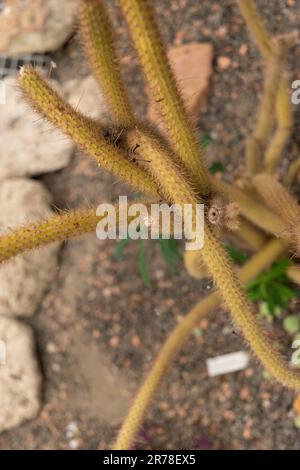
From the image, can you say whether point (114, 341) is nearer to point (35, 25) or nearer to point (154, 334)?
point (154, 334)

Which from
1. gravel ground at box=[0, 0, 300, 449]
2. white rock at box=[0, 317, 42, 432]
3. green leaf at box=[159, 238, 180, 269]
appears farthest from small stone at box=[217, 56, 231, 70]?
white rock at box=[0, 317, 42, 432]

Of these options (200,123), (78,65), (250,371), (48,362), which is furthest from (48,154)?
(250,371)

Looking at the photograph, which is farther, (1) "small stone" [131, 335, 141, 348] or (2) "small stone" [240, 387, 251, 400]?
(1) "small stone" [131, 335, 141, 348]

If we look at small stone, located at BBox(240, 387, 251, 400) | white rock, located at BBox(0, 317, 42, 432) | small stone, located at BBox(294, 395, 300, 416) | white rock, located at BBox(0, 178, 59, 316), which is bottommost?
white rock, located at BBox(0, 317, 42, 432)

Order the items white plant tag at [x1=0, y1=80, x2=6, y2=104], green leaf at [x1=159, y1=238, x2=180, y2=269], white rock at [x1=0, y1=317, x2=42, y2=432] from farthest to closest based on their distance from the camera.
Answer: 1. white plant tag at [x1=0, y1=80, x2=6, y2=104]
2. white rock at [x1=0, y1=317, x2=42, y2=432]
3. green leaf at [x1=159, y1=238, x2=180, y2=269]

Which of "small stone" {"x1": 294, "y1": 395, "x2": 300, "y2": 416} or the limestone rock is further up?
the limestone rock

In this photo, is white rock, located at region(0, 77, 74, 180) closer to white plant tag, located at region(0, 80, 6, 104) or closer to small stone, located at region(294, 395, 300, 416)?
white plant tag, located at region(0, 80, 6, 104)

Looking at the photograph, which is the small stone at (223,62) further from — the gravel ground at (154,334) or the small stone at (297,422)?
the small stone at (297,422)

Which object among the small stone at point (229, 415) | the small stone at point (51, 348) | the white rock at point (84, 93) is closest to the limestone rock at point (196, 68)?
the white rock at point (84, 93)

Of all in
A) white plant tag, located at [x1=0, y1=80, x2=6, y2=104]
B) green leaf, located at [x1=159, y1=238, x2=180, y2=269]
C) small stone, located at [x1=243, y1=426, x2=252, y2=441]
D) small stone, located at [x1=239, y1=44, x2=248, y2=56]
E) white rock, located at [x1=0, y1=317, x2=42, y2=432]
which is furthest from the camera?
white plant tag, located at [x1=0, y1=80, x2=6, y2=104]
